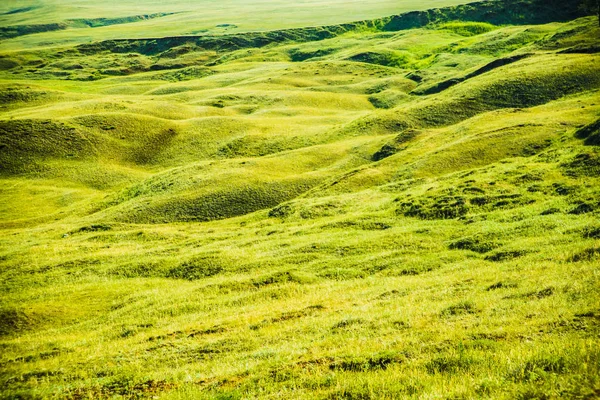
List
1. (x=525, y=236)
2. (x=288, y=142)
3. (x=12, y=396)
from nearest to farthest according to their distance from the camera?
(x=12, y=396), (x=525, y=236), (x=288, y=142)

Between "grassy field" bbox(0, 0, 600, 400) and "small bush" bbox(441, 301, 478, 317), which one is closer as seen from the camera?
"grassy field" bbox(0, 0, 600, 400)

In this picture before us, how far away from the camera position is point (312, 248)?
40812 millimetres

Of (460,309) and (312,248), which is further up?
(460,309)

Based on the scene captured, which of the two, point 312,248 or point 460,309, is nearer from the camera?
point 460,309

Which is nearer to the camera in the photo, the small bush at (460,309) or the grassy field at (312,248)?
the grassy field at (312,248)

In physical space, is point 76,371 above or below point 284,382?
below

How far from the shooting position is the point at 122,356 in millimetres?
20734

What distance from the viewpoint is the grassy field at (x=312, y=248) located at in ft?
47.5

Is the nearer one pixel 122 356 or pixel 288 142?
pixel 122 356

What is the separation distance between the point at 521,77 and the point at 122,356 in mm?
106684

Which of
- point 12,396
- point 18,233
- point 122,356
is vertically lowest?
point 18,233

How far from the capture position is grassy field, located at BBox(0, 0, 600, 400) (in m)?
14.5

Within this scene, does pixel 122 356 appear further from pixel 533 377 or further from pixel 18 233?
pixel 18 233

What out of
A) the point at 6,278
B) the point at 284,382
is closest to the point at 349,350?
the point at 284,382
